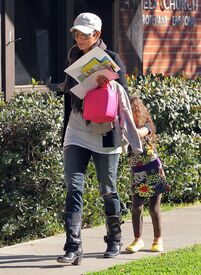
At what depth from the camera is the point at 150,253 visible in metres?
8.76

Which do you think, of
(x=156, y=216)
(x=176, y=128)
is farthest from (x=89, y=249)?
(x=176, y=128)

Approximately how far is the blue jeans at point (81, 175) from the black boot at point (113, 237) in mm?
62

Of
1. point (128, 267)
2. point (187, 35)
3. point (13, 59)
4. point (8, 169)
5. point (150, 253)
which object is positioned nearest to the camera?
point (128, 267)

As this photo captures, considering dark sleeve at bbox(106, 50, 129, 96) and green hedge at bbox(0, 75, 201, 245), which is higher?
dark sleeve at bbox(106, 50, 129, 96)

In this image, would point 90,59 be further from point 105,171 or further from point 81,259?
point 81,259

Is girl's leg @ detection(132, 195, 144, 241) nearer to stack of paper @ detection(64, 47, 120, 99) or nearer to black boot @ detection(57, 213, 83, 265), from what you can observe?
black boot @ detection(57, 213, 83, 265)

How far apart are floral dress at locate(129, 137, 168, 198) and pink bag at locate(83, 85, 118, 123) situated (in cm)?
75

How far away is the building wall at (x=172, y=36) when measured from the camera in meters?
13.5

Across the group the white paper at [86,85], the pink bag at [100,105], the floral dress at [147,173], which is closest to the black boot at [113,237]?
the floral dress at [147,173]

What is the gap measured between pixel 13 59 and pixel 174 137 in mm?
2002

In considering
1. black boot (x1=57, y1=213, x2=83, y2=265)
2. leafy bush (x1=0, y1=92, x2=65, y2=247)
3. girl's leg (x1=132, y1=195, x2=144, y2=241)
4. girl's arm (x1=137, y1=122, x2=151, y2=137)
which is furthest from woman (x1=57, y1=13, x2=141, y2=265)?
leafy bush (x1=0, y1=92, x2=65, y2=247)

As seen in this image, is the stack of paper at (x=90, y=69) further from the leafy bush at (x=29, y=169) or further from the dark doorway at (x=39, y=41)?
the dark doorway at (x=39, y=41)

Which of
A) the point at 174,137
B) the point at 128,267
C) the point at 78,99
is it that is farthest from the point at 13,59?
the point at 128,267

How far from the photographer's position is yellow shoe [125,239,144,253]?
344 inches
